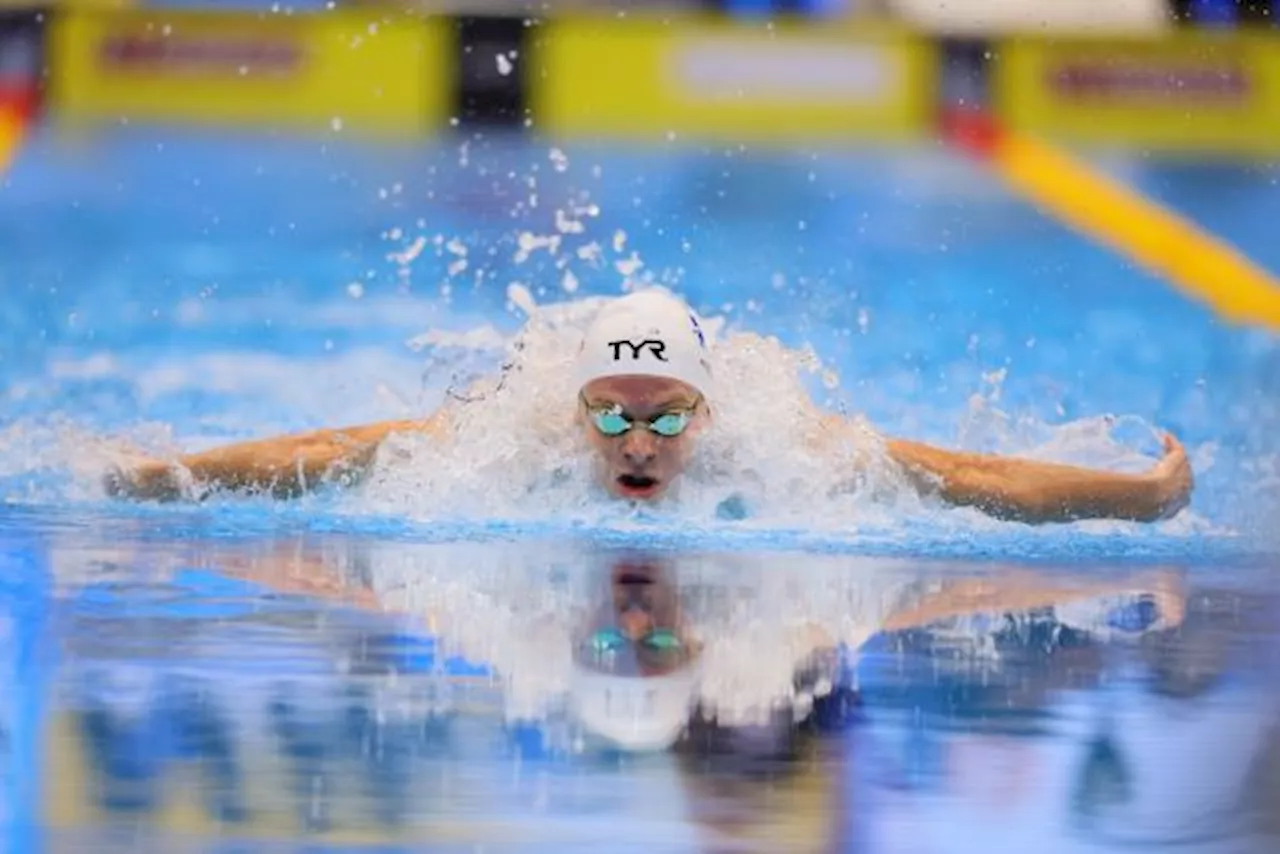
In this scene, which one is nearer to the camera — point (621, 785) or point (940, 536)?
point (621, 785)

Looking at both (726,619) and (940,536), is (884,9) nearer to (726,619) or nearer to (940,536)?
(940,536)

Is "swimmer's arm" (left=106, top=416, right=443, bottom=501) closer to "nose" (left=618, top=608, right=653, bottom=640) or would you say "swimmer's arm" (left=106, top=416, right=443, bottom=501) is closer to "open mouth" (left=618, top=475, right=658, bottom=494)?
"open mouth" (left=618, top=475, right=658, bottom=494)

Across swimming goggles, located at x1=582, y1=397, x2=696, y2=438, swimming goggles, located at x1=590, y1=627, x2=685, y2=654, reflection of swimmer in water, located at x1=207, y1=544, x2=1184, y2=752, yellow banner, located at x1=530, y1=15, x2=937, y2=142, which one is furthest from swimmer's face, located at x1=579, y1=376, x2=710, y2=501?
yellow banner, located at x1=530, y1=15, x2=937, y2=142

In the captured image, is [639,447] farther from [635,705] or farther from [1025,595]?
[635,705]

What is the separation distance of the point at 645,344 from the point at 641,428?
192mm

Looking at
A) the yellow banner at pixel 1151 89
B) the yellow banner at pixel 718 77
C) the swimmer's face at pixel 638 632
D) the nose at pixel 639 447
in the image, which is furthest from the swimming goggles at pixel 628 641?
the yellow banner at pixel 1151 89

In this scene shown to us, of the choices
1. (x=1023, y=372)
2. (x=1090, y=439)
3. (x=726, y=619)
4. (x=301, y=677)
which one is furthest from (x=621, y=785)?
(x=1023, y=372)

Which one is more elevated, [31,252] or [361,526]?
[31,252]

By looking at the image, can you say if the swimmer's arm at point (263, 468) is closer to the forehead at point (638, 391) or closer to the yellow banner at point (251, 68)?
the forehead at point (638, 391)

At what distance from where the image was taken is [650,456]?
15.2 ft

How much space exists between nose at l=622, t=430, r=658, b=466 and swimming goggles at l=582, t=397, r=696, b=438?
0.05ft

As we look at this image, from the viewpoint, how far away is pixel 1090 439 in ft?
19.2

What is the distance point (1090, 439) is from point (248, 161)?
2.91 metres

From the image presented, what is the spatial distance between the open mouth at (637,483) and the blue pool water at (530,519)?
0.10 m
